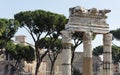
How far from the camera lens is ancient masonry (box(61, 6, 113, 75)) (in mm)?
26953

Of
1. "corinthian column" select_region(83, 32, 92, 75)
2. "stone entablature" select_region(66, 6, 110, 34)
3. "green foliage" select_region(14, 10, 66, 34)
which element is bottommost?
"corinthian column" select_region(83, 32, 92, 75)

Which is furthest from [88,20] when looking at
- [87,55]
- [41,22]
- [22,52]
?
[22,52]

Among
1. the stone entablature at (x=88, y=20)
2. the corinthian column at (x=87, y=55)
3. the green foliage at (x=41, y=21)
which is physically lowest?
the corinthian column at (x=87, y=55)

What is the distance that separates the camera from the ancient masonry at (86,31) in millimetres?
26953

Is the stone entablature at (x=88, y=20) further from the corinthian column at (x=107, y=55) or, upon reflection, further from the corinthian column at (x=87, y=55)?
the corinthian column at (x=107, y=55)

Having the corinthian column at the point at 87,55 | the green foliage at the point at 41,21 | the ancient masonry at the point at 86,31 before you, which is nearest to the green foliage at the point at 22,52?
the green foliage at the point at 41,21

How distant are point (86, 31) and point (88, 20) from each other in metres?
0.90

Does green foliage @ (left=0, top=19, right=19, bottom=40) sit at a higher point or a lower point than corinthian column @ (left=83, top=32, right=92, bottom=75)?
higher

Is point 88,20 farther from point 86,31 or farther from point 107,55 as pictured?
point 107,55

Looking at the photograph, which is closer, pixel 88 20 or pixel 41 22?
pixel 88 20

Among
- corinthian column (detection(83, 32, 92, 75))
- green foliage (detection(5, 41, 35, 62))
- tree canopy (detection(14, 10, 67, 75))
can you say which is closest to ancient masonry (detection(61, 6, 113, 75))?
corinthian column (detection(83, 32, 92, 75))

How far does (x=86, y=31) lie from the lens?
1091 inches

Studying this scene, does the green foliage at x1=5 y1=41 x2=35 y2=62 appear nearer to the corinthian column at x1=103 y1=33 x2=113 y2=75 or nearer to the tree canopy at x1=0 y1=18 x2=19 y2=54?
the tree canopy at x1=0 y1=18 x2=19 y2=54

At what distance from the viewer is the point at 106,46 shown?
2881cm
